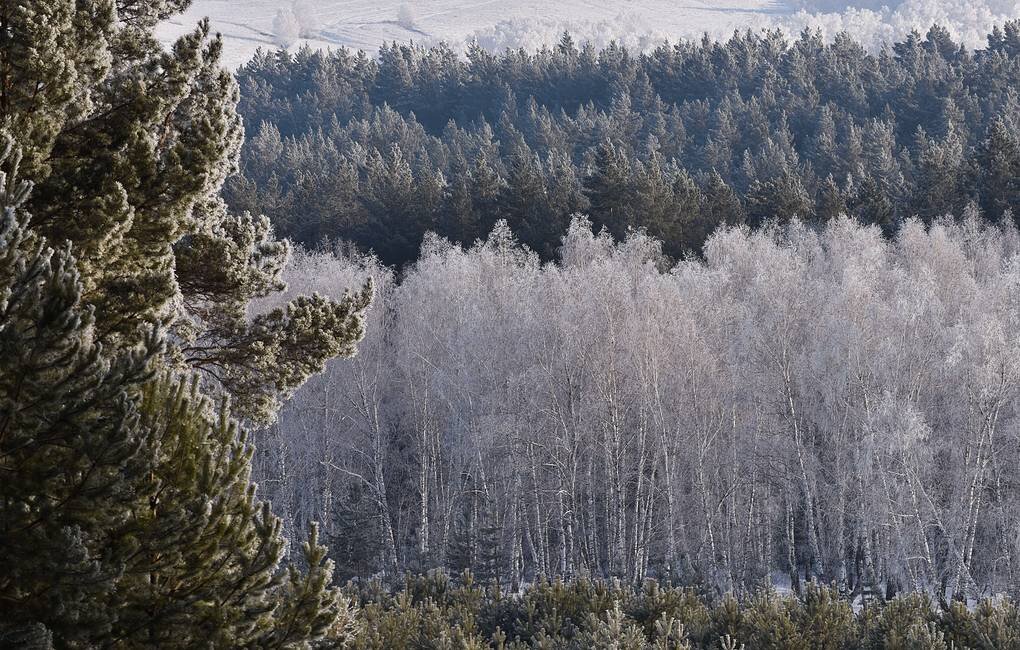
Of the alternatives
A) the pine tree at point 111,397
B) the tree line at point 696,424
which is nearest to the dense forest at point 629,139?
the tree line at point 696,424

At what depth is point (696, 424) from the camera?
25469mm

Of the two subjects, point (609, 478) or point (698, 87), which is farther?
point (698, 87)

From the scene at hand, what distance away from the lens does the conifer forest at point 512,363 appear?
13.9 feet

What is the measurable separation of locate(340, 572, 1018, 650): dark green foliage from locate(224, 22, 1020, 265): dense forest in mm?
28542

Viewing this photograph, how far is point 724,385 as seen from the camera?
25.9m

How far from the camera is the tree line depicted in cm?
2281

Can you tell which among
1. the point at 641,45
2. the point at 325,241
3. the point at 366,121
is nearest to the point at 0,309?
the point at 325,241

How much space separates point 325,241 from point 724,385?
941 inches

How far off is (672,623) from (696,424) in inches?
628

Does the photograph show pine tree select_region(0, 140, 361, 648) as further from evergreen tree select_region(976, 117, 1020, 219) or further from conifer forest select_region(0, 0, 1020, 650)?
evergreen tree select_region(976, 117, 1020, 219)

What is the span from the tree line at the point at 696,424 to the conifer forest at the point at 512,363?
0.15 metres

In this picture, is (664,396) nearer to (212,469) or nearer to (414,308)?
(414,308)

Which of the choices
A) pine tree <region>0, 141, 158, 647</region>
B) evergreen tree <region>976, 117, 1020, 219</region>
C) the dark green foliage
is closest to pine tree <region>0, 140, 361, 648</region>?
pine tree <region>0, 141, 158, 647</region>

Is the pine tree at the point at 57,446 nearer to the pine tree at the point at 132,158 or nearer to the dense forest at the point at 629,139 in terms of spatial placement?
the pine tree at the point at 132,158
